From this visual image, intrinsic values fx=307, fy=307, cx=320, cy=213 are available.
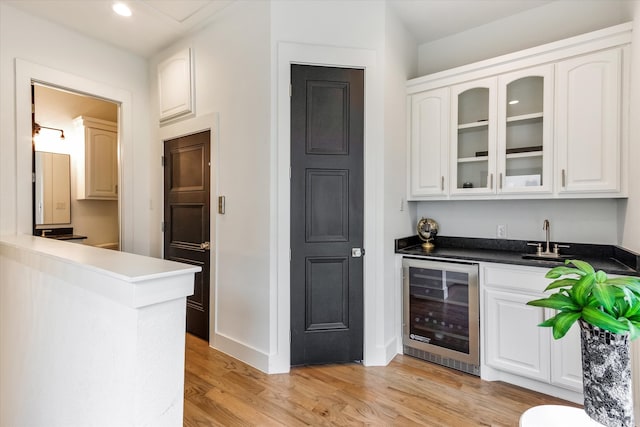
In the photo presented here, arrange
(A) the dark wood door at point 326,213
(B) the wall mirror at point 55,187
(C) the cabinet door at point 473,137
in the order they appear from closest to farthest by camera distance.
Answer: (A) the dark wood door at point 326,213, (C) the cabinet door at point 473,137, (B) the wall mirror at point 55,187

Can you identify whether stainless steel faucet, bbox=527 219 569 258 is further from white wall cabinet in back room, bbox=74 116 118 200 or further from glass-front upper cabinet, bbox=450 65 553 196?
white wall cabinet in back room, bbox=74 116 118 200

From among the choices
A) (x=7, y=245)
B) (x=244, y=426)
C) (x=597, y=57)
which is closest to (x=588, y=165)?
(x=597, y=57)

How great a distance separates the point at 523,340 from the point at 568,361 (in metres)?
0.25

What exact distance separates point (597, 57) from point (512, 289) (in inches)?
66.5

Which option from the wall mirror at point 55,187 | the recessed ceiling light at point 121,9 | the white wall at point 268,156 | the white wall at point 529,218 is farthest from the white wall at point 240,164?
the wall mirror at point 55,187

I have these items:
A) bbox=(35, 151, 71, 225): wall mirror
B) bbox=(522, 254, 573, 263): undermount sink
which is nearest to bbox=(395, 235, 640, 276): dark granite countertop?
bbox=(522, 254, 573, 263): undermount sink

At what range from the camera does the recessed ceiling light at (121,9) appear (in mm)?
2572

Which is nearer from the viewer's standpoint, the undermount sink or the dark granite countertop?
the dark granite countertop

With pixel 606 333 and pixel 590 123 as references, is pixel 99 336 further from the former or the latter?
pixel 590 123

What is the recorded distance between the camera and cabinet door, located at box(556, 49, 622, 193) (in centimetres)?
206

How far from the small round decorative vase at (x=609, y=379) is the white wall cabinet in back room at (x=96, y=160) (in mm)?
5050

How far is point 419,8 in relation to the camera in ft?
8.55

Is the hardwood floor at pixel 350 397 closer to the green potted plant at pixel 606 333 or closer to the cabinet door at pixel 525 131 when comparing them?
the green potted plant at pixel 606 333

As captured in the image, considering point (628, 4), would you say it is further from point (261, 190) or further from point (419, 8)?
point (261, 190)
